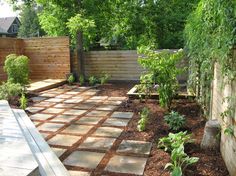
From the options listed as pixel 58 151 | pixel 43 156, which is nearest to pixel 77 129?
pixel 58 151

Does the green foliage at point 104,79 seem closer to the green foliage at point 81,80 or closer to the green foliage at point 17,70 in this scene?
the green foliage at point 81,80

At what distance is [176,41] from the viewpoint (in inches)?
470

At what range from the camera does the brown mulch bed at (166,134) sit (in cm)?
285

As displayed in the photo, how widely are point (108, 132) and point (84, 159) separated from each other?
1070mm

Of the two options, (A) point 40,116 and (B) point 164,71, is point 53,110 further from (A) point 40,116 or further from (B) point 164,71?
(B) point 164,71

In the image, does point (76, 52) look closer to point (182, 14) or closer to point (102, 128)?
point (182, 14)

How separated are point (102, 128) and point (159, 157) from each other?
57.9 inches

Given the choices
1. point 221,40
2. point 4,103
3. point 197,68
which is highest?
point 221,40

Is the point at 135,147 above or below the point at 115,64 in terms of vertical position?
below

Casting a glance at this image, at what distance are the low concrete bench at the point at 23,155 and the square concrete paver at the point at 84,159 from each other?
0.21 metres

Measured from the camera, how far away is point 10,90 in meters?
6.47

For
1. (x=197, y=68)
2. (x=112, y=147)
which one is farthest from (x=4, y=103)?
(x=197, y=68)

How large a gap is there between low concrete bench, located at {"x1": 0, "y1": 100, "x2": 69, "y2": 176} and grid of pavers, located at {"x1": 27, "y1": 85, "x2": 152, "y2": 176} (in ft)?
0.66

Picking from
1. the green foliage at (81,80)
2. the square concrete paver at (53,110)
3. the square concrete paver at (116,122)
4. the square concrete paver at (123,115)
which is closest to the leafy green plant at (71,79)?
the green foliage at (81,80)
